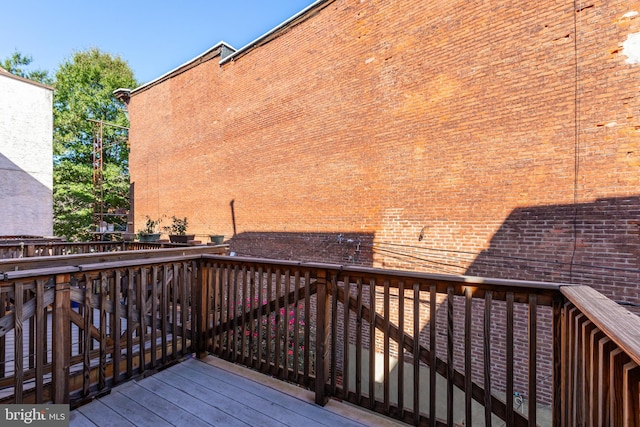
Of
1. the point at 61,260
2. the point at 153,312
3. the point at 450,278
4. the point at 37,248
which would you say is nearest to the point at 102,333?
the point at 153,312

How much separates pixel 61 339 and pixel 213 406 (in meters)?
1.07

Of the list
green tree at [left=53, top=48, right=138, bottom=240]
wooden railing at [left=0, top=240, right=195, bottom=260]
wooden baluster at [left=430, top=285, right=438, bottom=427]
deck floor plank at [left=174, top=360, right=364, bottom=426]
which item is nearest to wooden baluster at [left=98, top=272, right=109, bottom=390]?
deck floor plank at [left=174, top=360, right=364, bottom=426]

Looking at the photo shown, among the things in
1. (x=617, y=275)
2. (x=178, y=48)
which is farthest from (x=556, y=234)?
(x=178, y=48)

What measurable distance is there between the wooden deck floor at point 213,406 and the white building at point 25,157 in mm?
12450

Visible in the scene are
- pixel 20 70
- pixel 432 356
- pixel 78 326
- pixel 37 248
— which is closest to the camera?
pixel 432 356

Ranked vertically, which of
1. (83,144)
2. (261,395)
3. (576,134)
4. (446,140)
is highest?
(83,144)

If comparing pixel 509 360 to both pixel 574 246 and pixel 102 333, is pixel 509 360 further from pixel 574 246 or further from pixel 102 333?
pixel 574 246

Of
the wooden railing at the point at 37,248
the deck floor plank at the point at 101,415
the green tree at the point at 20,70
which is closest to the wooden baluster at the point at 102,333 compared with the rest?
the deck floor plank at the point at 101,415

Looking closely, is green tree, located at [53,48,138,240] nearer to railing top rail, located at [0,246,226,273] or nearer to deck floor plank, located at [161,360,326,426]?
railing top rail, located at [0,246,226,273]

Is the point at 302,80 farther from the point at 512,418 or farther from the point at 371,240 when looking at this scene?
the point at 512,418

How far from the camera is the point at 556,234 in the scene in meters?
4.37

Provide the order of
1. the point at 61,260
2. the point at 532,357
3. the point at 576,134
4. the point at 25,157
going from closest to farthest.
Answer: the point at 532,357
the point at 61,260
the point at 576,134
the point at 25,157

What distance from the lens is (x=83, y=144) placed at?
576 inches

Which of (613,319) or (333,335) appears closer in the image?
(613,319)
